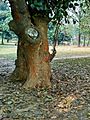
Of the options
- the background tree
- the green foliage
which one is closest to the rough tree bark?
the background tree

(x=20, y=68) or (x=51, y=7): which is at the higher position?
(x=51, y=7)

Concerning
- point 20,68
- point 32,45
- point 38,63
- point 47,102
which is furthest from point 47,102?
point 20,68

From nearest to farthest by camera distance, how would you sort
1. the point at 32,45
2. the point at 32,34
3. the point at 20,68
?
the point at 32,34
the point at 32,45
the point at 20,68

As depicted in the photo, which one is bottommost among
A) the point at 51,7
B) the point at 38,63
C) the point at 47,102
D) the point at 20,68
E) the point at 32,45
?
the point at 47,102

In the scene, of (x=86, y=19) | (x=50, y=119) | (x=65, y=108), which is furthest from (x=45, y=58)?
(x=86, y=19)

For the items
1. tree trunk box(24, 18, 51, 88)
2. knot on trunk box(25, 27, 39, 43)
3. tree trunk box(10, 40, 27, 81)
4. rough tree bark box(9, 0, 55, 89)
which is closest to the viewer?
knot on trunk box(25, 27, 39, 43)

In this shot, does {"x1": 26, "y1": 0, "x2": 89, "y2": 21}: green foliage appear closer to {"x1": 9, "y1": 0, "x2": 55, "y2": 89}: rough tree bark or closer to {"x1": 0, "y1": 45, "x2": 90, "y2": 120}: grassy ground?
{"x1": 9, "y1": 0, "x2": 55, "y2": 89}: rough tree bark

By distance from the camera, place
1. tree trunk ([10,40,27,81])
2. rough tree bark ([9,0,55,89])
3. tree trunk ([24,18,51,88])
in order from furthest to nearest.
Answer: tree trunk ([10,40,27,81]) → tree trunk ([24,18,51,88]) → rough tree bark ([9,0,55,89])

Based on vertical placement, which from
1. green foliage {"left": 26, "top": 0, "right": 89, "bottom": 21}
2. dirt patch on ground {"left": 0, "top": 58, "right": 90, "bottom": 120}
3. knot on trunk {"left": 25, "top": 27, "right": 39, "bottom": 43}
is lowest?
dirt patch on ground {"left": 0, "top": 58, "right": 90, "bottom": 120}

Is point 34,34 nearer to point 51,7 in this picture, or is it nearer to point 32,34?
point 32,34

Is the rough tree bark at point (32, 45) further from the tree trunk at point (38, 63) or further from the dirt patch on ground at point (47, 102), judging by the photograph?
the dirt patch on ground at point (47, 102)

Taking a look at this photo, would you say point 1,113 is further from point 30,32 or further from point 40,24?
point 40,24

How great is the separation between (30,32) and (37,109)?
9.76 ft

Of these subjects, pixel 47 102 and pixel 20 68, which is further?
pixel 20 68
